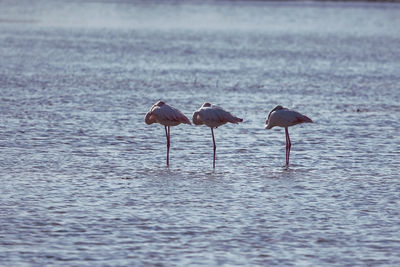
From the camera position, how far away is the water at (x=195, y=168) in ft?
28.1

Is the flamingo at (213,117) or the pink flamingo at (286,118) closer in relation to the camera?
the flamingo at (213,117)

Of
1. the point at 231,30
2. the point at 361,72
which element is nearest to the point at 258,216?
the point at 361,72

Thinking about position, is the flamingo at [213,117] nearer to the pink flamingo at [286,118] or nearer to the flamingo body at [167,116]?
the flamingo body at [167,116]

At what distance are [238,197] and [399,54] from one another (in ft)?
92.4

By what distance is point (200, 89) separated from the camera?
23375mm

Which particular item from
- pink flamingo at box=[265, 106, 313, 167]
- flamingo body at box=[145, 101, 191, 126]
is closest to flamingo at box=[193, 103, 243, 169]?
flamingo body at box=[145, 101, 191, 126]

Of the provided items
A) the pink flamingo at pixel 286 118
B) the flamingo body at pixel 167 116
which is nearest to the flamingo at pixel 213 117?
the flamingo body at pixel 167 116

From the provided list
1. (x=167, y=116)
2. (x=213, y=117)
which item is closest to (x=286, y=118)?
(x=213, y=117)

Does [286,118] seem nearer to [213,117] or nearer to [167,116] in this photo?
[213,117]

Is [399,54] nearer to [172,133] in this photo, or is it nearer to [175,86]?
[175,86]

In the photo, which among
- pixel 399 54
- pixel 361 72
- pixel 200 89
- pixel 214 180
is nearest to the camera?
pixel 214 180

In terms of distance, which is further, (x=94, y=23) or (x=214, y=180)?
(x=94, y=23)

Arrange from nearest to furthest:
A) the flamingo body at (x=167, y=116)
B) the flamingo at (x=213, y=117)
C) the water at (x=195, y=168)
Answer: the water at (x=195, y=168) < the flamingo at (x=213, y=117) < the flamingo body at (x=167, y=116)

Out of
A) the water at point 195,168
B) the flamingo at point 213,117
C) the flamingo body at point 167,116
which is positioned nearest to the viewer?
the water at point 195,168
